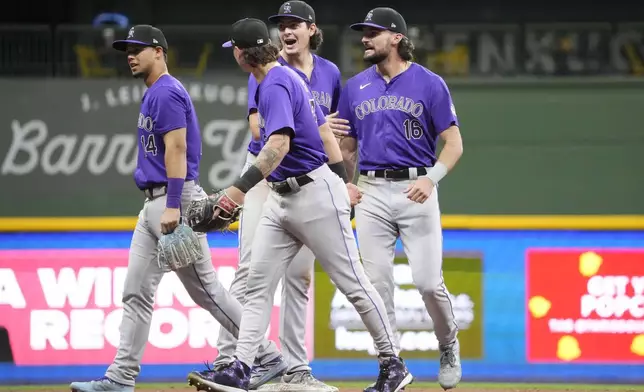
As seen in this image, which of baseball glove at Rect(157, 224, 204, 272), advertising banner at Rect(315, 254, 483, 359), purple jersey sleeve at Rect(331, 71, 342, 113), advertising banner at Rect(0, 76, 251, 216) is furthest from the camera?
advertising banner at Rect(0, 76, 251, 216)

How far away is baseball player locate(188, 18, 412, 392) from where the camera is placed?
511cm

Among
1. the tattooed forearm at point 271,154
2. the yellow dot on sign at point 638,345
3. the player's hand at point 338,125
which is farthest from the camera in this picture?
the yellow dot on sign at point 638,345

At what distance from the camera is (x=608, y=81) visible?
1305 centimetres

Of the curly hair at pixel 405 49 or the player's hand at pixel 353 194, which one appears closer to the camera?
the player's hand at pixel 353 194

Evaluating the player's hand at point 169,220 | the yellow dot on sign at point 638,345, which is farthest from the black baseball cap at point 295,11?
the yellow dot on sign at point 638,345

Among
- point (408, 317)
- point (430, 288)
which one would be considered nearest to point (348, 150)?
point (430, 288)

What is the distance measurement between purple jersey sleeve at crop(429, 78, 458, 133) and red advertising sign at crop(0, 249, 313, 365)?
1.68 metres

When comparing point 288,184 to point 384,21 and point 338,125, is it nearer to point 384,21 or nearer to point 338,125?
point 338,125

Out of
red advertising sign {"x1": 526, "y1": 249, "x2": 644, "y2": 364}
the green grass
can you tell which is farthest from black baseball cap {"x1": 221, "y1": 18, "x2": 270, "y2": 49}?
red advertising sign {"x1": 526, "y1": 249, "x2": 644, "y2": 364}

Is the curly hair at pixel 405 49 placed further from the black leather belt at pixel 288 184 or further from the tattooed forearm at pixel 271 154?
the tattooed forearm at pixel 271 154

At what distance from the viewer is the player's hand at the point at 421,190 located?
5676 mm

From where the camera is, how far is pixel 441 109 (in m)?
5.85

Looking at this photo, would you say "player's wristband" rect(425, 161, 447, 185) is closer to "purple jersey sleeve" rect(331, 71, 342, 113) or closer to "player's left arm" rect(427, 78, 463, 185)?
"player's left arm" rect(427, 78, 463, 185)

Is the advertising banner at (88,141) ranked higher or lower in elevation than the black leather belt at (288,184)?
higher
